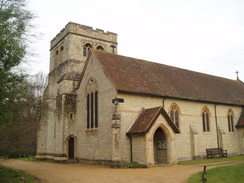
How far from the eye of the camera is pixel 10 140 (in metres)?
13.8

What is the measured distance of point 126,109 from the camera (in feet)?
67.7

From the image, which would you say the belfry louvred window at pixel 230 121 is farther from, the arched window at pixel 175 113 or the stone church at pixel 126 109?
the arched window at pixel 175 113

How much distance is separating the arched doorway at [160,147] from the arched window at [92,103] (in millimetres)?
5623

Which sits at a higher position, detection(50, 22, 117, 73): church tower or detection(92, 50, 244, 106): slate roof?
detection(50, 22, 117, 73): church tower

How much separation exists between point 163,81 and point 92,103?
24.7ft

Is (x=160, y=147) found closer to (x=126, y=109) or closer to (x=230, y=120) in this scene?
(x=126, y=109)

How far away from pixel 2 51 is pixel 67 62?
17013 millimetres

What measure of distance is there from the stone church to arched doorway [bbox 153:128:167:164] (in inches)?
3.3

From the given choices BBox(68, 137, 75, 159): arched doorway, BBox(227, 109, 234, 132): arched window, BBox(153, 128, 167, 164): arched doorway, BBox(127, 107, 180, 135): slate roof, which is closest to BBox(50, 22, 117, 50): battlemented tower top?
BBox(68, 137, 75, 159): arched doorway

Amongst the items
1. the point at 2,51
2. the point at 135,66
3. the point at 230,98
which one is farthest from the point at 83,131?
the point at 230,98

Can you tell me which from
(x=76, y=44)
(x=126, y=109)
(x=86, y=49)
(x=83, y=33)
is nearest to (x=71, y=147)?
(x=126, y=109)

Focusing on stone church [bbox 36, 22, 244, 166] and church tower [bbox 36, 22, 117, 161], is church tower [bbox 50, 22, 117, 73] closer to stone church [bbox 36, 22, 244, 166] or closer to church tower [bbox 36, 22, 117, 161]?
church tower [bbox 36, 22, 117, 161]

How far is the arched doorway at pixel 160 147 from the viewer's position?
21.2 metres

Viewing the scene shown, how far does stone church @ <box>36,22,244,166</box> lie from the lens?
20.0 meters
